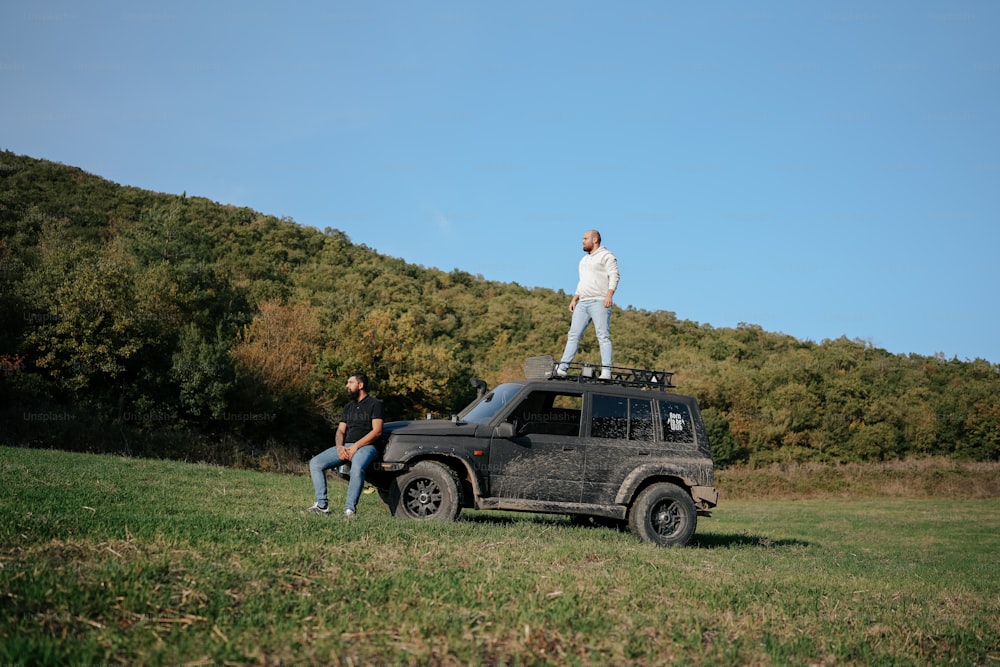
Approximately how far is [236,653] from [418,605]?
151 cm

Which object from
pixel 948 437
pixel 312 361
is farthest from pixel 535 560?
pixel 948 437

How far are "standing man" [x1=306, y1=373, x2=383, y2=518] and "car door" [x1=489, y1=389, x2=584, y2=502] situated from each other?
5.43ft

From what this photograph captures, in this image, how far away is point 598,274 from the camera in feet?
42.4

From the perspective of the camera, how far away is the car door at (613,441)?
37.4 feet

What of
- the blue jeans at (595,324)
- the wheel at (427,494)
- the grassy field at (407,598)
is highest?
the blue jeans at (595,324)

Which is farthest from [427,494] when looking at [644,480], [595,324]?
[595,324]

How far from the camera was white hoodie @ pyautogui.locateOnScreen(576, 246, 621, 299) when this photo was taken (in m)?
12.8

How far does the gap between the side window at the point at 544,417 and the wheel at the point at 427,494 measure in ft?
4.05

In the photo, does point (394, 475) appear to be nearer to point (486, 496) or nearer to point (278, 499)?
point (486, 496)

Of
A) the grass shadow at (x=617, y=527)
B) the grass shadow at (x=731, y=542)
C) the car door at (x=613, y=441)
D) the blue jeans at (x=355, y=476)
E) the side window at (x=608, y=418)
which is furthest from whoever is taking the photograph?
the grass shadow at (x=731, y=542)

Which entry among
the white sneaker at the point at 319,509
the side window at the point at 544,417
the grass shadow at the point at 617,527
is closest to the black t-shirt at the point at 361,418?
the white sneaker at the point at 319,509

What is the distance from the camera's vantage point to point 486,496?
36.4 ft

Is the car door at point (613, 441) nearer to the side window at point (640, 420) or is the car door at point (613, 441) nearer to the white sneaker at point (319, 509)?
the side window at point (640, 420)

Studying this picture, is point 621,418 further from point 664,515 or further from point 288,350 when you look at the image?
point 288,350
